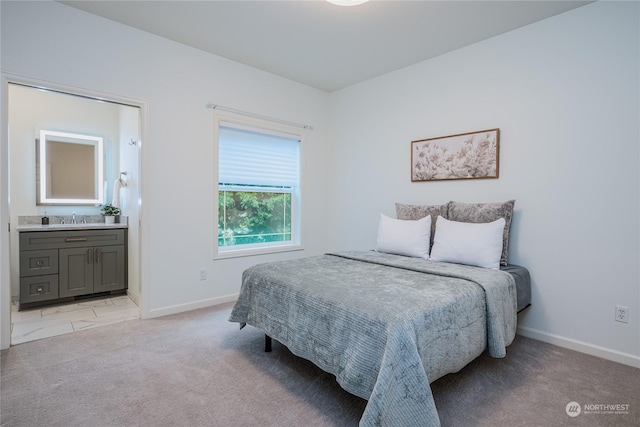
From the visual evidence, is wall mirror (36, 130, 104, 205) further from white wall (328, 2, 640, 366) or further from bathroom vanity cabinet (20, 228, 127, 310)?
white wall (328, 2, 640, 366)

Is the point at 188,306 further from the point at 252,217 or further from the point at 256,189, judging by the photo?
the point at 256,189

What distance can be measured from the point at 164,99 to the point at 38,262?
7.10 ft

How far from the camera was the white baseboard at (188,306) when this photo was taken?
3054mm

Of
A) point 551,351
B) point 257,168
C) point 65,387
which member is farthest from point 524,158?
point 65,387

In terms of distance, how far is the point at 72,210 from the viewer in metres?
3.97

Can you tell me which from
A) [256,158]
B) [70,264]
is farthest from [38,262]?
[256,158]

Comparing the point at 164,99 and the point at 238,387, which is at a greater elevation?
the point at 164,99

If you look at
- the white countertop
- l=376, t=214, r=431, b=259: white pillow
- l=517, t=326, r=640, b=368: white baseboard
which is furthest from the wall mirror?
l=517, t=326, r=640, b=368: white baseboard

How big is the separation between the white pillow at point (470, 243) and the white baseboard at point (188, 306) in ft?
7.53

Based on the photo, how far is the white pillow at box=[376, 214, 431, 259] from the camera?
2926mm

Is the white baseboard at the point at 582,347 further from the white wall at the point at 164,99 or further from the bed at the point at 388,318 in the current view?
the white wall at the point at 164,99

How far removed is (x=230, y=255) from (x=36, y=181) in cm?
247

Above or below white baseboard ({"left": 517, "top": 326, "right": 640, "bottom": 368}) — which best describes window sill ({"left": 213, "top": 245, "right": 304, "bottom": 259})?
above

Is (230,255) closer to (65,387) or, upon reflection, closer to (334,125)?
(65,387)
